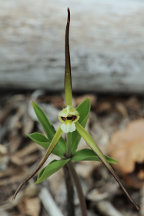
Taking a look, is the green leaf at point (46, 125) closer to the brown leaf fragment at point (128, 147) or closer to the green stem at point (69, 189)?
the green stem at point (69, 189)

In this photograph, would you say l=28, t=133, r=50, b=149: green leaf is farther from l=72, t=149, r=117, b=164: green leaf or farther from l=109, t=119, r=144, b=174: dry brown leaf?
l=109, t=119, r=144, b=174: dry brown leaf

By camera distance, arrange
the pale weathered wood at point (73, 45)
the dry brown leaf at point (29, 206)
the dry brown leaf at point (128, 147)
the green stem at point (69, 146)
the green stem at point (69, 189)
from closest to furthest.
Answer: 1. the green stem at point (69, 146)
2. the green stem at point (69, 189)
3. the dry brown leaf at point (29, 206)
4. the dry brown leaf at point (128, 147)
5. the pale weathered wood at point (73, 45)

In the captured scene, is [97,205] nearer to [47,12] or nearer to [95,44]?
[95,44]

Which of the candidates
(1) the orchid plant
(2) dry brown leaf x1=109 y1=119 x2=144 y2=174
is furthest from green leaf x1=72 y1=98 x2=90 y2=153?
(2) dry brown leaf x1=109 y1=119 x2=144 y2=174

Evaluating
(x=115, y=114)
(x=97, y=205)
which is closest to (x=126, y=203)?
(x=97, y=205)

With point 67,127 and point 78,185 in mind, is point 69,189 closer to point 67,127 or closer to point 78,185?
point 78,185

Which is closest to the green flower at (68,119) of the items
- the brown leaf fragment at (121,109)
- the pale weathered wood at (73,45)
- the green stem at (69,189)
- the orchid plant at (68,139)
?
the orchid plant at (68,139)
